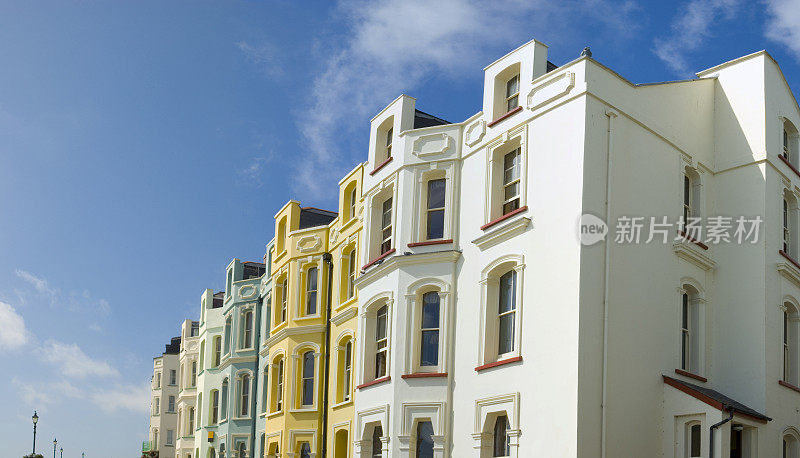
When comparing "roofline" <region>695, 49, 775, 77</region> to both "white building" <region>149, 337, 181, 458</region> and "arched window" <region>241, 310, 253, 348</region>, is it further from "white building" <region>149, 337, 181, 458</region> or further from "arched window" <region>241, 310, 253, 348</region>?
"white building" <region>149, 337, 181, 458</region>

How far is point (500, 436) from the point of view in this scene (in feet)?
82.1

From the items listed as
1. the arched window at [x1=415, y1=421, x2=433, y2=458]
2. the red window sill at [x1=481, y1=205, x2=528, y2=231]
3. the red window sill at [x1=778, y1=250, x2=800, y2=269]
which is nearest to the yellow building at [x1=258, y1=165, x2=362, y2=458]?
the arched window at [x1=415, y1=421, x2=433, y2=458]

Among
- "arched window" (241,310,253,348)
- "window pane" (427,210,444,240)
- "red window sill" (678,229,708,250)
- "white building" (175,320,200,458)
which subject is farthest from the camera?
"white building" (175,320,200,458)

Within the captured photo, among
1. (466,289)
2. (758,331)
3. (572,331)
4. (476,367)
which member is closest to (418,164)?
(466,289)

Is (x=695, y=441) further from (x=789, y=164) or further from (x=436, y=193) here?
(x=436, y=193)

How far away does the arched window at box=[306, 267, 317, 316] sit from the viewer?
37156 millimetres

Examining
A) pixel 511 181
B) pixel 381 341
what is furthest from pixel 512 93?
pixel 381 341

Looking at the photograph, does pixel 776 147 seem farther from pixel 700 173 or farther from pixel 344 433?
pixel 344 433

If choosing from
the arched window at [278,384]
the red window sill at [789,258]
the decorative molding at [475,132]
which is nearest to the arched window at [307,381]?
the arched window at [278,384]

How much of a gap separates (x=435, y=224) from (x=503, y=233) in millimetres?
3707

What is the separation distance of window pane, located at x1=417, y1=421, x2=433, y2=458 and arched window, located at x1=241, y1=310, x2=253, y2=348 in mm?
19955

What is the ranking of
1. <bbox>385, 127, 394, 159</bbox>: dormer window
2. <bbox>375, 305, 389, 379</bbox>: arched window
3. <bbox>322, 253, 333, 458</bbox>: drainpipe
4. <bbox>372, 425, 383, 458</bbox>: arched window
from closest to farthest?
<bbox>372, 425, 383, 458</bbox>: arched window
<bbox>375, 305, 389, 379</bbox>: arched window
<bbox>385, 127, 394, 159</bbox>: dormer window
<bbox>322, 253, 333, 458</bbox>: drainpipe

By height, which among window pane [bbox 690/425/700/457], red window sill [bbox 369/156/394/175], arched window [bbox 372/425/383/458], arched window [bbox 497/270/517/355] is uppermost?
red window sill [bbox 369/156/394/175]

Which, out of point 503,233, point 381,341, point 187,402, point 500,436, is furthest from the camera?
point 187,402
